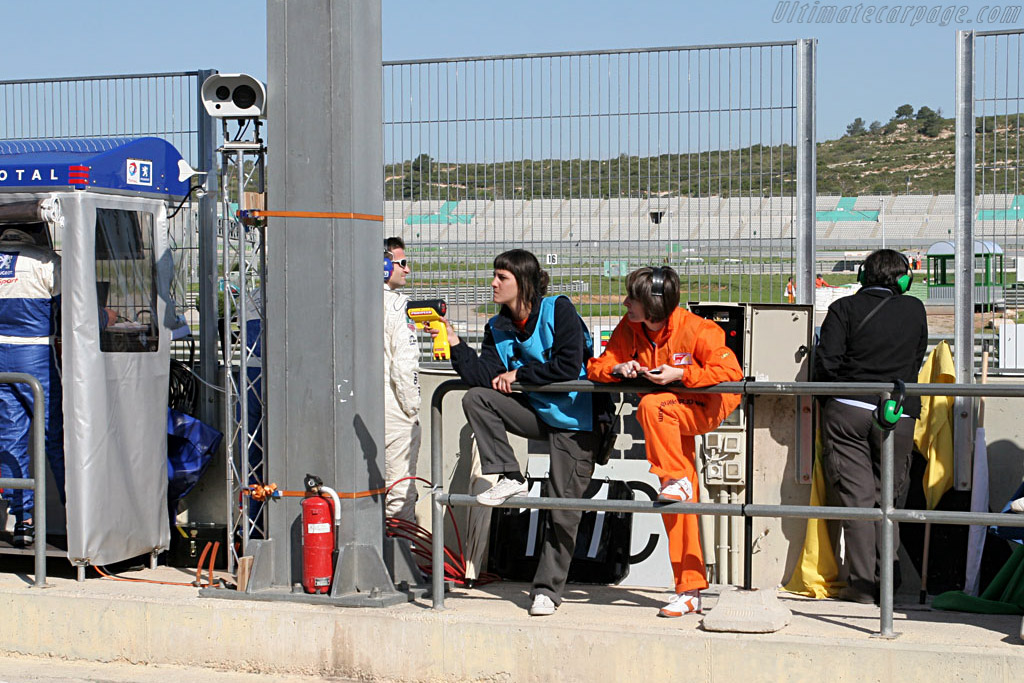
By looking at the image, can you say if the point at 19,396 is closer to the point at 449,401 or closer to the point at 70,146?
the point at 70,146

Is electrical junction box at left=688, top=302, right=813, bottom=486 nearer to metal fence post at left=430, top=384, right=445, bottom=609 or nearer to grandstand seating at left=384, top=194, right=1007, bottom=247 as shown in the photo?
grandstand seating at left=384, top=194, right=1007, bottom=247

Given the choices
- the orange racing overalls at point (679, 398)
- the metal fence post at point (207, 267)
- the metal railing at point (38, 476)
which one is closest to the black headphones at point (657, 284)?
the orange racing overalls at point (679, 398)

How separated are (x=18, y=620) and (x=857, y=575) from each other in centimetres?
449

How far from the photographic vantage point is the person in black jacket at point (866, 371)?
638 centimetres

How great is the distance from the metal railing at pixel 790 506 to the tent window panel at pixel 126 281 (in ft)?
7.76

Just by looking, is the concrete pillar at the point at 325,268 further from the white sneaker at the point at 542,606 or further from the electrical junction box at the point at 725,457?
the electrical junction box at the point at 725,457

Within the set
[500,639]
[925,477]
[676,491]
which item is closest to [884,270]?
[925,477]

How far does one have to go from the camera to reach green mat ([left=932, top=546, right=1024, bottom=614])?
5984 mm

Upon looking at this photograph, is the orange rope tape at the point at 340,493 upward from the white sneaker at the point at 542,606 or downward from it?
upward

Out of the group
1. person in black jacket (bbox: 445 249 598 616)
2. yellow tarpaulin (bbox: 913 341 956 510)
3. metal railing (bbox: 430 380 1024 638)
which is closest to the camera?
metal railing (bbox: 430 380 1024 638)

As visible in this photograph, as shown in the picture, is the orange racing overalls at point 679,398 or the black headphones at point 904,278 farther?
the black headphones at point 904,278

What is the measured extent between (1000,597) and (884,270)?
1.81 metres

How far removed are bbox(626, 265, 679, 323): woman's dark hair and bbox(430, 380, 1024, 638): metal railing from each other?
0.35 meters

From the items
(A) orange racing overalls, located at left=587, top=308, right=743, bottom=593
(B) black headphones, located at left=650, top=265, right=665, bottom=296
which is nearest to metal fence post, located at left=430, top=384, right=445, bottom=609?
(A) orange racing overalls, located at left=587, top=308, right=743, bottom=593
